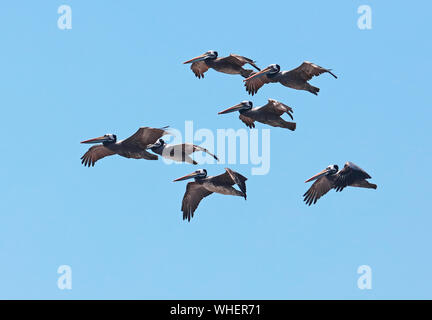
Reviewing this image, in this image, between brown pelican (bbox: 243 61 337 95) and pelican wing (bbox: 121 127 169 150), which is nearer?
pelican wing (bbox: 121 127 169 150)

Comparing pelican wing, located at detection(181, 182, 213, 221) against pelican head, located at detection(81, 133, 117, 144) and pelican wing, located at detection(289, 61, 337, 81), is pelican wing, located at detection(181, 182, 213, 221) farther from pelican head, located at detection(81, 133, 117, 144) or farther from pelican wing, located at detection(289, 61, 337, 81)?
pelican wing, located at detection(289, 61, 337, 81)

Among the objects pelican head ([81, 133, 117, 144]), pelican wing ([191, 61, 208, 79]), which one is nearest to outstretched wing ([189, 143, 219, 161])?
pelican head ([81, 133, 117, 144])

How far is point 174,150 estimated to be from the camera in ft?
104

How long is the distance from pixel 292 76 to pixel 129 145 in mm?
6144

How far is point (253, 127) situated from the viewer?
1356 inches

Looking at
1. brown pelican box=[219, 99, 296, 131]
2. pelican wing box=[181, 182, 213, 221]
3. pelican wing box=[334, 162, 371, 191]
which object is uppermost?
brown pelican box=[219, 99, 296, 131]

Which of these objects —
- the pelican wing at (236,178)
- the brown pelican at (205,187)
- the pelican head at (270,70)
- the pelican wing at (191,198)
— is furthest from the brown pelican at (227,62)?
the pelican wing at (236,178)

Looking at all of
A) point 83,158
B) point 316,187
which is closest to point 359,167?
point 316,187

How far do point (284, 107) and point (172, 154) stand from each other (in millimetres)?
4030

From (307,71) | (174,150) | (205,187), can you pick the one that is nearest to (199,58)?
(307,71)

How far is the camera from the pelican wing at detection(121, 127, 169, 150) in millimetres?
30141

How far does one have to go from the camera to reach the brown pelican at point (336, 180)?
3111 cm

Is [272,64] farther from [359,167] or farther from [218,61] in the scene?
[359,167]

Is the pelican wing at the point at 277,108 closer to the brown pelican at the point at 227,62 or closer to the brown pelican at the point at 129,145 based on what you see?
the brown pelican at the point at 227,62
